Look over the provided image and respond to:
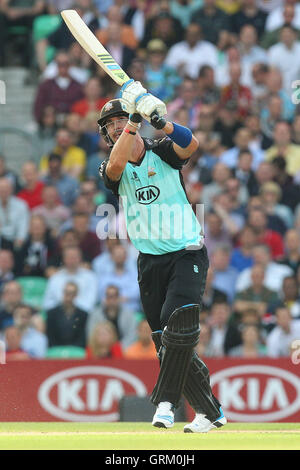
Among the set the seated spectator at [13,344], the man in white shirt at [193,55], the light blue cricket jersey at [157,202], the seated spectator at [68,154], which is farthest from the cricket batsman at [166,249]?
the man in white shirt at [193,55]

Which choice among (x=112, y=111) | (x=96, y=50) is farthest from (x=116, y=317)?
(x=112, y=111)

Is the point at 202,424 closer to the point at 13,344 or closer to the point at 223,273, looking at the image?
the point at 13,344

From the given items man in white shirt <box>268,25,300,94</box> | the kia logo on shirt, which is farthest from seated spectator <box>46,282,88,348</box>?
man in white shirt <box>268,25,300,94</box>

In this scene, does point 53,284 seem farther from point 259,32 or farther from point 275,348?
point 259,32

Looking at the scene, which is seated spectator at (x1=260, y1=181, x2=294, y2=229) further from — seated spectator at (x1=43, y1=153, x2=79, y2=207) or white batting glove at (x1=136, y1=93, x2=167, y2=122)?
white batting glove at (x1=136, y1=93, x2=167, y2=122)

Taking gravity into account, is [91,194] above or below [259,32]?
below

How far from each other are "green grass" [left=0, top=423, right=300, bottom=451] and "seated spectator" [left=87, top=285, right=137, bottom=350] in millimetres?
3208

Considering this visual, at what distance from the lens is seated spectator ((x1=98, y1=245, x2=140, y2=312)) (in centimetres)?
1304

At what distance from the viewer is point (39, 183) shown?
14.6m

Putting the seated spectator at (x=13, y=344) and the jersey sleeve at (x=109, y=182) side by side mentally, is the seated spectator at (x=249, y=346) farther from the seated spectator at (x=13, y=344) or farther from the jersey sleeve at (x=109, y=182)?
the jersey sleeve at (x=109, y=182)

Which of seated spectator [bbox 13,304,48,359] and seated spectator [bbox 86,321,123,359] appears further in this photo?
seated spectator [bbox 13,304,48,359]

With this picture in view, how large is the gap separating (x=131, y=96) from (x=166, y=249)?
1.14m
